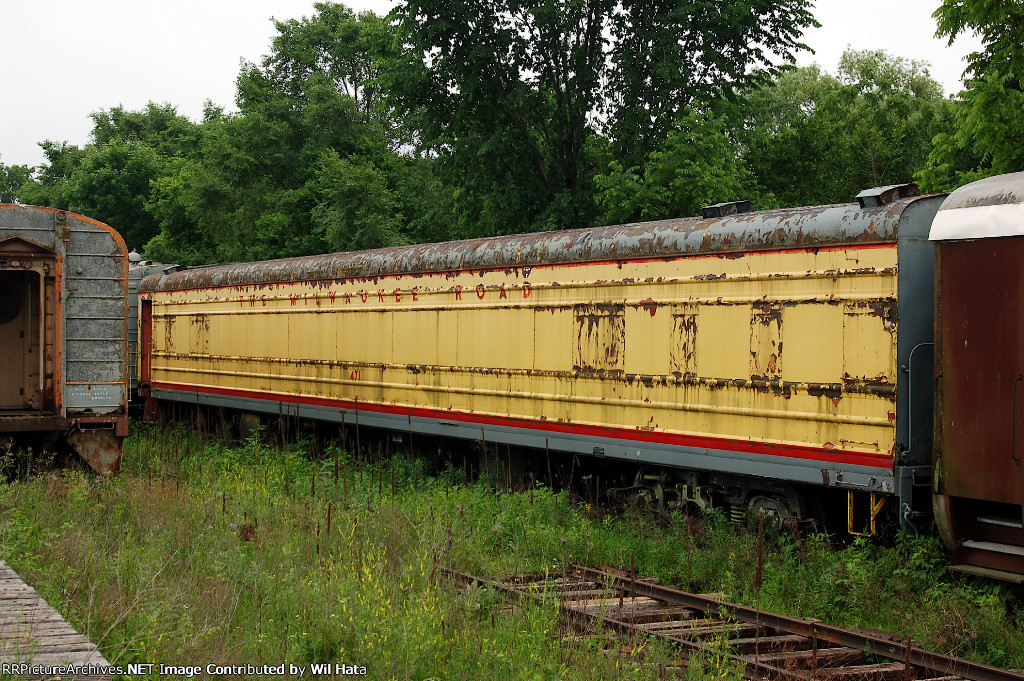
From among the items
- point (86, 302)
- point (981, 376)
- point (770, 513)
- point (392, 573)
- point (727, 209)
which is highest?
point (727, 209)

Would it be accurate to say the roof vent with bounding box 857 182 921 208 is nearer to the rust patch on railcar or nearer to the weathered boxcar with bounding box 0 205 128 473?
the rust patch on railcar

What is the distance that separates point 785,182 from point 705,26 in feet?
11.6

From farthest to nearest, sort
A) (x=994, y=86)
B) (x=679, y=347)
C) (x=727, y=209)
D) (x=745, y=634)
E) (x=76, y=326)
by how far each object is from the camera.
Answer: (x=994, y=86), (x=76, y=326), (x=727, y=209), (x=679, y=347), (x=745, y=634)

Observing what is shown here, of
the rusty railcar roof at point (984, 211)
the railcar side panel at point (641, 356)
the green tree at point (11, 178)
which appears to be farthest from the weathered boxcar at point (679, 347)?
the green tree at point (11, 178)

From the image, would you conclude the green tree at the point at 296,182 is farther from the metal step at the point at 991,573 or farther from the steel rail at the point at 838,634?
the metal step at the point at 991,573

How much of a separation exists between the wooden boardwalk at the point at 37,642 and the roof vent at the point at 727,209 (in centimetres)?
623

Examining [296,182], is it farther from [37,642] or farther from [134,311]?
[37,642]

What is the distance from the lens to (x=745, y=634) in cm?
648

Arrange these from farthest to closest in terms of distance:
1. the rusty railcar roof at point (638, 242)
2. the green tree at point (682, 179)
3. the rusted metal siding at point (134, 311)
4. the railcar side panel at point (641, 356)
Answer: the rusted metal siding at point (134, 311) → the green tree at point (682, 179) → the rusty railcar roof at point (638, 242) → the railcar side panel at point (641, 356)

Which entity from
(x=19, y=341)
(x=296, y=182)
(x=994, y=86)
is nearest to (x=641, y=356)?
(x=994, y=86)

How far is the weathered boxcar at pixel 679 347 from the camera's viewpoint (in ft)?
24.2

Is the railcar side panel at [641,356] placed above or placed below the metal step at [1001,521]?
above

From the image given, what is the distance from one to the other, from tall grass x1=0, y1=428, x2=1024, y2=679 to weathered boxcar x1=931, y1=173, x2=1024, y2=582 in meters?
0.31

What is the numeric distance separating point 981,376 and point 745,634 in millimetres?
2370
